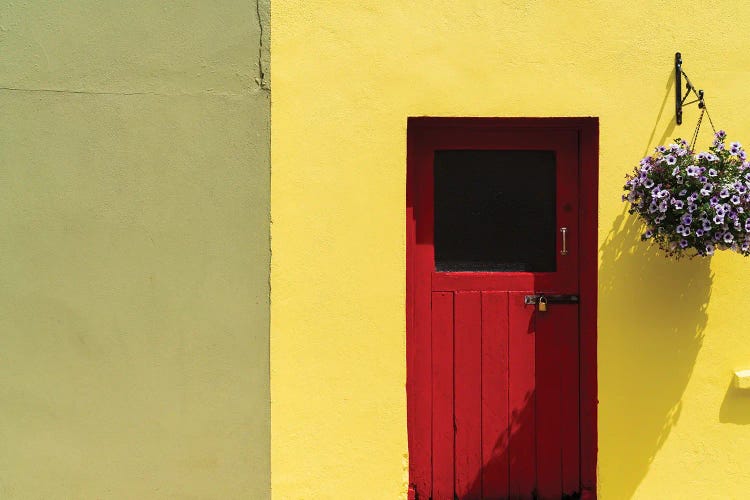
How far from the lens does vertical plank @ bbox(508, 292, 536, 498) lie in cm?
395

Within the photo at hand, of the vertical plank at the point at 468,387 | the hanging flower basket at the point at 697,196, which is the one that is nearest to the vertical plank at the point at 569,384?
the vertical plank at the point at 468,387

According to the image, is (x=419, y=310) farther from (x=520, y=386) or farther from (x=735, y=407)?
(x=735, y=407)

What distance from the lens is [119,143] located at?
149 inches

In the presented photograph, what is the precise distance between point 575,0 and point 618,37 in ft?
0.95

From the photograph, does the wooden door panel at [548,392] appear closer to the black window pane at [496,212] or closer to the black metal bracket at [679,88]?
the black window pane at [496,212]

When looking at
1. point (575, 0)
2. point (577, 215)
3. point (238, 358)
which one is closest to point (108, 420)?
point (238, 358)

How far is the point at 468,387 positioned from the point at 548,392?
1.42 feet

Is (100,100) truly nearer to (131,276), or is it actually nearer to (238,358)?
(131,276)

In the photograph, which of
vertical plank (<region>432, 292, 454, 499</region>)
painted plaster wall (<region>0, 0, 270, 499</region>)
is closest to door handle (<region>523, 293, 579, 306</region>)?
vertical plank (<region>432, 292, 454, 499</region>)

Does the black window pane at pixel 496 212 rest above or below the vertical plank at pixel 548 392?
above

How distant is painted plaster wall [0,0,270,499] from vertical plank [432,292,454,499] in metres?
0.90

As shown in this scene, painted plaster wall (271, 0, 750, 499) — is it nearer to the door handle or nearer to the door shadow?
the door handle

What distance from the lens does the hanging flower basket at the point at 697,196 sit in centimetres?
330

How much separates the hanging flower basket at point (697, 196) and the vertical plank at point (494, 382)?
91 cm
